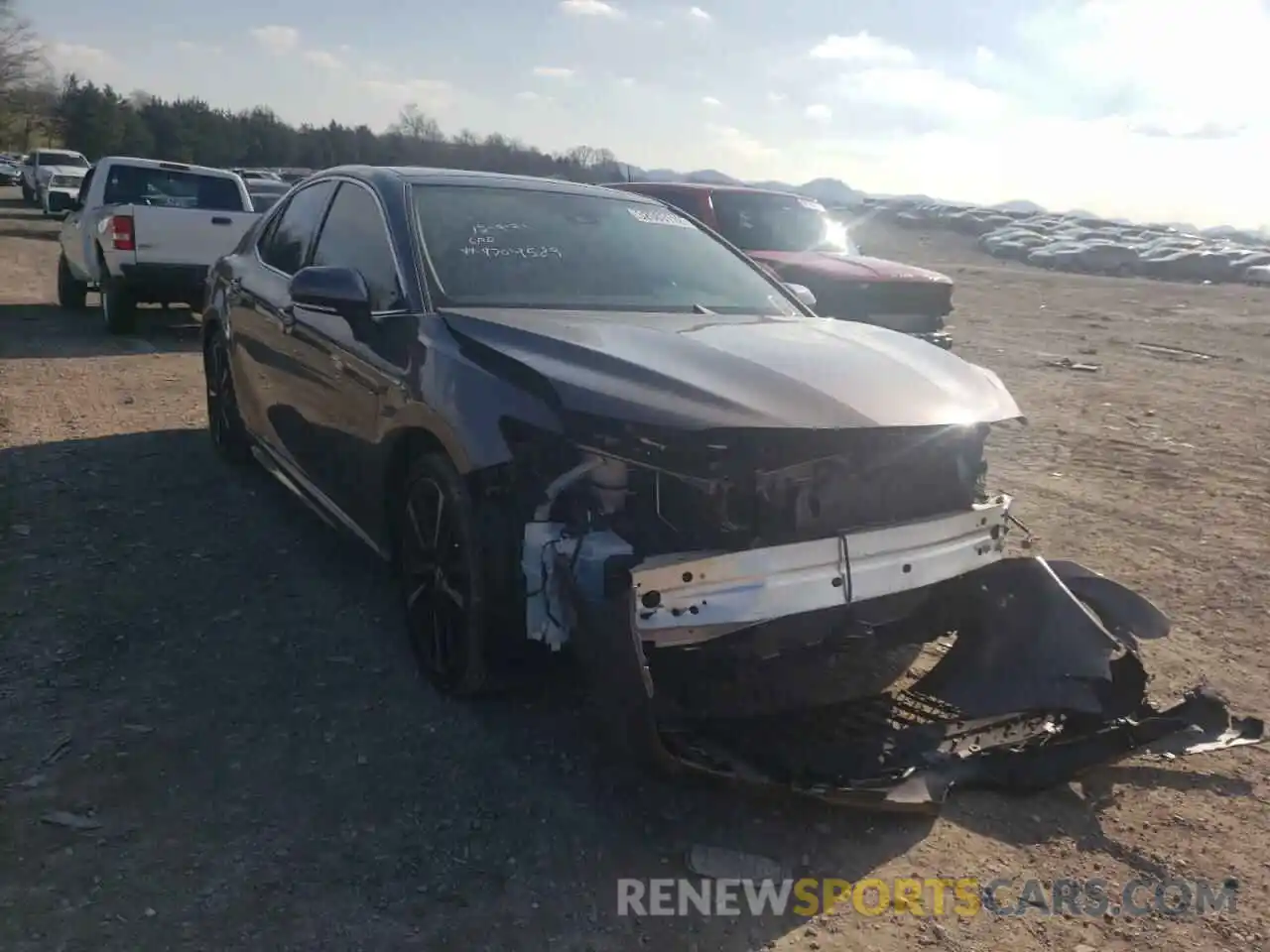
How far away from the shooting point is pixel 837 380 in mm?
3057

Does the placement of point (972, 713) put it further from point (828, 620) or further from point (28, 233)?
point (28, 233)

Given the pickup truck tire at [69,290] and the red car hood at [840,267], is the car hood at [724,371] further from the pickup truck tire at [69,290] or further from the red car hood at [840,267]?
the pickup truck tire at [69,290]

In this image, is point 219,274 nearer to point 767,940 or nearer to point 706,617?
point 706,617

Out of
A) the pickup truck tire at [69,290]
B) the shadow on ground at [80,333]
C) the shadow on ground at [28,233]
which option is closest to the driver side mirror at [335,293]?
the shadow on ground at [80,333]

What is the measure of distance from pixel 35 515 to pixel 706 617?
3.87 m

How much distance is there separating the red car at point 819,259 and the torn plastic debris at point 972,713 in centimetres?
615

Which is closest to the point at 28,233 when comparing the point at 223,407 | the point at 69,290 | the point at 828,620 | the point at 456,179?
the point at 69,290

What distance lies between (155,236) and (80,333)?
1.26 meters

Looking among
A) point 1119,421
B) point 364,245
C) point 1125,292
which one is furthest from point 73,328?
point 1125,292

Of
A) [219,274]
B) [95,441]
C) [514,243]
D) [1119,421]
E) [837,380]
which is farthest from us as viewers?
[1119,421]

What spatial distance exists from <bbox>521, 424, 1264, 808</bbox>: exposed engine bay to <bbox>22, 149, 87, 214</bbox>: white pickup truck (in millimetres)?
32248

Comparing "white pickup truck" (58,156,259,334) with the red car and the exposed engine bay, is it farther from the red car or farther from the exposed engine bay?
the exposed engine bay

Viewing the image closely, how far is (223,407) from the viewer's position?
6074mm

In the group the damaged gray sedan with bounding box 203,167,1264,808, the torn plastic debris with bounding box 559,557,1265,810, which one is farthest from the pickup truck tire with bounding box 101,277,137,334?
the torn plastic debris with bounding box 559,557,1265,810
